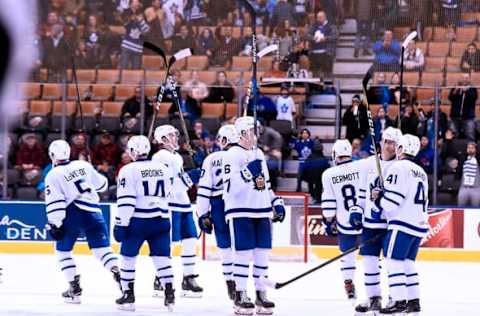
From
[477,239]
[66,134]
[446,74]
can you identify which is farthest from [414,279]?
[66,134]

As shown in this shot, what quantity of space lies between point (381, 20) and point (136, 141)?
5.97 metres

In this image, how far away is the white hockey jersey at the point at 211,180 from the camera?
6.92m

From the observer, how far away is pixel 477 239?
10469 mm

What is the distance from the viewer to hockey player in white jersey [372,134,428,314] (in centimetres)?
558

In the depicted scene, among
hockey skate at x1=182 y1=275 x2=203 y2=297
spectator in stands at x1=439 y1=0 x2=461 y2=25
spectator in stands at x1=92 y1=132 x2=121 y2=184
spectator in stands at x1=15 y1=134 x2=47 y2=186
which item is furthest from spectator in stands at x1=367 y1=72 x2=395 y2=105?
hockey skate at x1=182 y1=275 x2=203 y2=297

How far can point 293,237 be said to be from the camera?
10.7m

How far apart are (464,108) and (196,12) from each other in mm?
3250

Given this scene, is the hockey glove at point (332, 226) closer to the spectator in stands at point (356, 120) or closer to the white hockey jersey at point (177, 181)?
the white hockey jersey at point (177, 181)

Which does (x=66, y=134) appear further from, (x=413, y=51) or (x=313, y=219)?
(x=413, y=51)

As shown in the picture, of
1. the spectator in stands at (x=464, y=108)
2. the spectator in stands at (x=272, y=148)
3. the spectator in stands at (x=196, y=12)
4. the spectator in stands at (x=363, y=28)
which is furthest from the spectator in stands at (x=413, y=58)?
the spectator in stands at (x=196, y=12)

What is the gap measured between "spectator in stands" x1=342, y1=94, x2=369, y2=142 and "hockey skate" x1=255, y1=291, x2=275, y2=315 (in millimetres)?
5270

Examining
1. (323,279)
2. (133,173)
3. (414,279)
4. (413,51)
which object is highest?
(413,51)

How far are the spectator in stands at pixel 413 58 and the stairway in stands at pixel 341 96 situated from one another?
41cm

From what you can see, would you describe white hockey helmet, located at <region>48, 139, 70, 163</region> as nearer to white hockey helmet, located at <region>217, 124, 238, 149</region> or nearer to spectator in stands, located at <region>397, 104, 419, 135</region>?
white hockey helmet, located at <region>217, 124, 238, 149</region>
